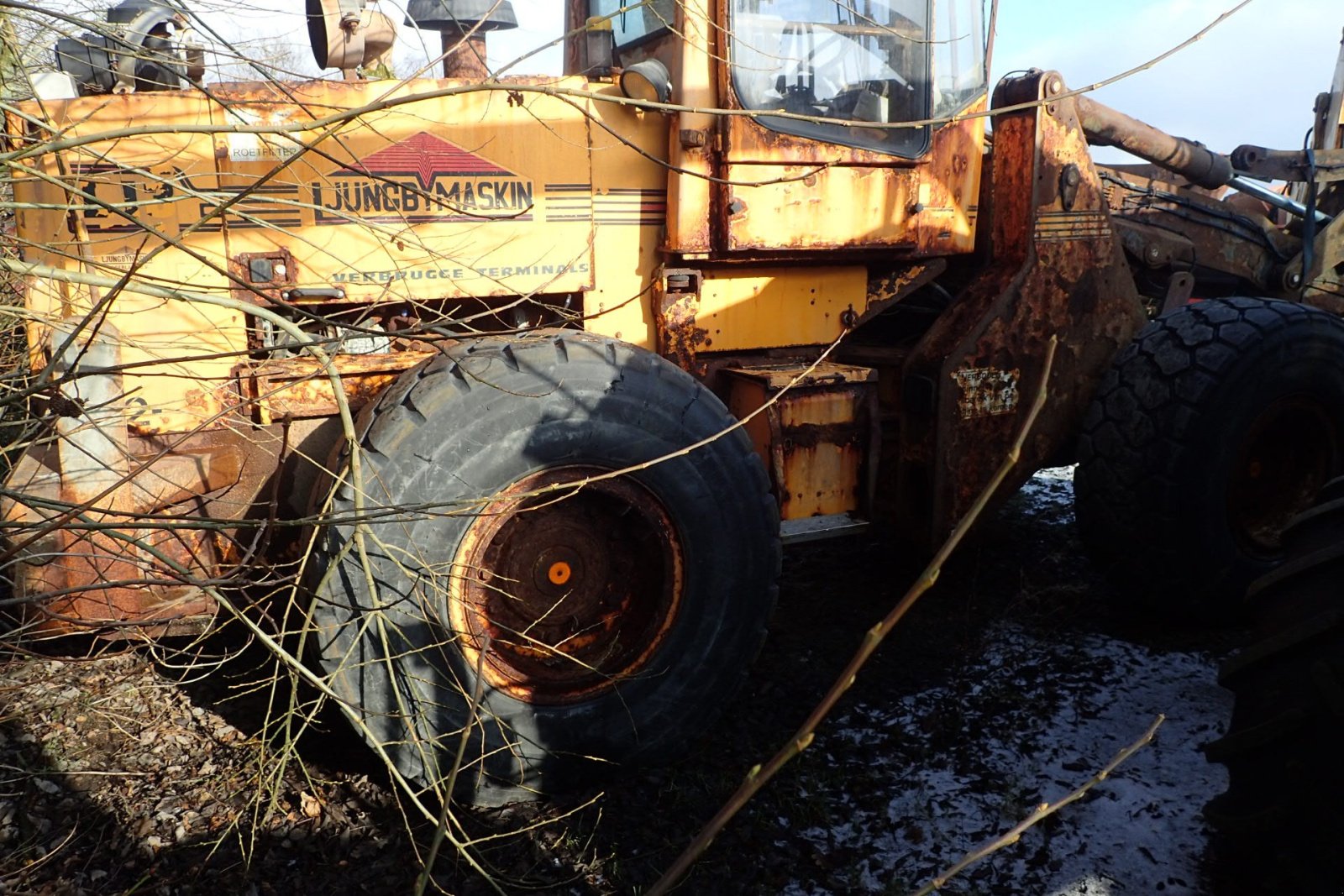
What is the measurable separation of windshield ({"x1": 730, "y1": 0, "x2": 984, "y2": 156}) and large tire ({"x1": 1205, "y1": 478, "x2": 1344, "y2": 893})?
1976 mm

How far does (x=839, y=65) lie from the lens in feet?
12.3

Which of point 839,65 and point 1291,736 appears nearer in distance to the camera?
point 1291,736

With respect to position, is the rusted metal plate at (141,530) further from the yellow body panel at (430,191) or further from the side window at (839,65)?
the side window at (839,65)

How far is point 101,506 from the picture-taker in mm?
2914

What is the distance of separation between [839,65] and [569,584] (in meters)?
2.12

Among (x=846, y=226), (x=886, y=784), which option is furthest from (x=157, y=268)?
(x=886, y=784)

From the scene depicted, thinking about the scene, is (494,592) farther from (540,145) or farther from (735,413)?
(540,145)

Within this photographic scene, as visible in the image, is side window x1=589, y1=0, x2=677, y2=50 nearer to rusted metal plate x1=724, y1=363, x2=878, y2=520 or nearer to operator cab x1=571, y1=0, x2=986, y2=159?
operator cab x1=571, y1=0, x2=986, y2=159

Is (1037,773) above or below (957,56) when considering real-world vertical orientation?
below

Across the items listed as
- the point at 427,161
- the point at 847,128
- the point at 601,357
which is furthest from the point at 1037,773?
the point at 427,161

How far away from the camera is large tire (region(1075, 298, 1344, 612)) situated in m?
3.83

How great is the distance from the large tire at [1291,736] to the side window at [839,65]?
1992 mm

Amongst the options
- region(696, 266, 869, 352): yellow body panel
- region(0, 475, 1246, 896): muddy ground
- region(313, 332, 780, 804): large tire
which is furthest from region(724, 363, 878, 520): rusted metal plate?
region(0, 475, 1246, 896): muddy ground

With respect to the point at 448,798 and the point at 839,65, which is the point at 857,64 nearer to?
the point at 839,65
